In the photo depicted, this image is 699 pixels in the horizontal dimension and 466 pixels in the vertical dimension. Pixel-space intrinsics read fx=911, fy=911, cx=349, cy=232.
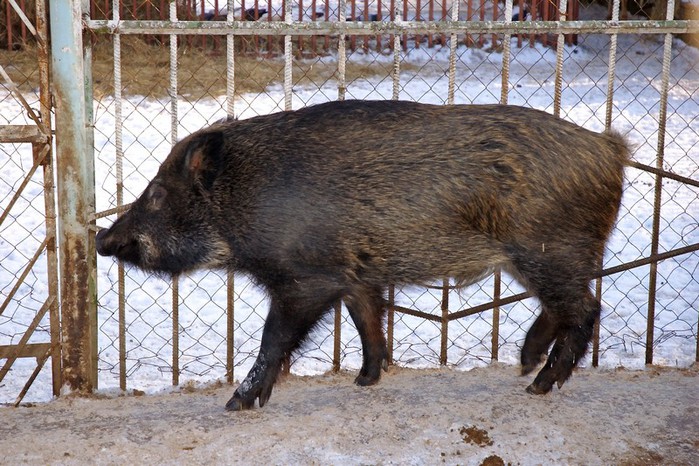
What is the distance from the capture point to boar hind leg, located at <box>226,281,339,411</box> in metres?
3.91

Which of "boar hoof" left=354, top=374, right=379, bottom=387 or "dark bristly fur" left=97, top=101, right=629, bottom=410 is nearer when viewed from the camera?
"dark bristly fur" left=97, top=101, right=629, bottom=410

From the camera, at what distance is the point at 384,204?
3.88 meters

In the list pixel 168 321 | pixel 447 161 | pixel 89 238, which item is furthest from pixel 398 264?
pixel 168 321

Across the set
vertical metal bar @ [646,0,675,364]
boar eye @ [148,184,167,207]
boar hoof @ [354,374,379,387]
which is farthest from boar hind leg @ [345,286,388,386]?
vertical metal bar @ [646,0,675,364]

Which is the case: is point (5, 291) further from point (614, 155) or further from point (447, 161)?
point (614, 155)

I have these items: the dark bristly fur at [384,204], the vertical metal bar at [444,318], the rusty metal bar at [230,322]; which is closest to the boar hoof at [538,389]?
the dark bristly fur at [384,204]

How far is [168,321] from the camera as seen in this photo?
19.8ft

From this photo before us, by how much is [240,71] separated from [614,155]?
6761 mm

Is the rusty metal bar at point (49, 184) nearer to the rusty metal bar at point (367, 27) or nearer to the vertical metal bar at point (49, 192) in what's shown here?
the vertical metal bar at point (49, 192)

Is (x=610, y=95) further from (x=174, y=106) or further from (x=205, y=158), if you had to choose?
(x=174, y=106)

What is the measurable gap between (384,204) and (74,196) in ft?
4.76

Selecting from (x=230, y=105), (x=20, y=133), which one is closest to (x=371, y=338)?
(x=230, y=105)

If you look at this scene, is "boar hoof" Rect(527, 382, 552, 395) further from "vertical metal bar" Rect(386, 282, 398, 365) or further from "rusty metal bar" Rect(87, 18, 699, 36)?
"rusty metal bar" Rect(87, 18, 699, 36)

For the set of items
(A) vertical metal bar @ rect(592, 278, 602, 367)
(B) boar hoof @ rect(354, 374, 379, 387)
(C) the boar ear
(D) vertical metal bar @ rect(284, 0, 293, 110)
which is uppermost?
(D) vertical metal bar @ rect(284, 0, 293, 110)
